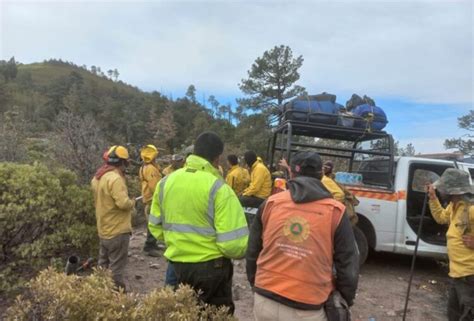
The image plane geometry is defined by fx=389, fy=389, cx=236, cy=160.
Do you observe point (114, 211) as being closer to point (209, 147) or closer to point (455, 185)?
point (209, 147)

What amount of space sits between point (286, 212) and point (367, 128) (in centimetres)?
449

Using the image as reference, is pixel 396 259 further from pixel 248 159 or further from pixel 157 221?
pixel 157 221

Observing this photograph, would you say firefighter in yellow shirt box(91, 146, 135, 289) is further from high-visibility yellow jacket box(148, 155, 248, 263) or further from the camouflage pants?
high-visibility yellow jacket box(148, 155, 248, 263)

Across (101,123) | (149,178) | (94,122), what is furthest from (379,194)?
(101,123)

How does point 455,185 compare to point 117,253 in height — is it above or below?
above

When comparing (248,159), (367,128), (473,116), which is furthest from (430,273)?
(473,116)

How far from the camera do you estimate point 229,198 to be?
282 cm

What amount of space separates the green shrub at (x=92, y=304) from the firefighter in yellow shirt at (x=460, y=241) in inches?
94.7

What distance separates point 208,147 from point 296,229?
1031 mm

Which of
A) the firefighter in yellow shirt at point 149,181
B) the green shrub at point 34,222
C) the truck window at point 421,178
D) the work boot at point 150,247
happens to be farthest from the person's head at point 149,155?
the truck window at point 421,178

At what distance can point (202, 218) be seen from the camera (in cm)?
283

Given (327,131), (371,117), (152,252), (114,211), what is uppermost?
(371,117)

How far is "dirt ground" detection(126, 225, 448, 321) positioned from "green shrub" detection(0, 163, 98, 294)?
109 cm

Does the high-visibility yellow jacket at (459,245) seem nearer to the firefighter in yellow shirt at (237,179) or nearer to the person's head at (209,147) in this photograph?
the person's head at (209,147)
